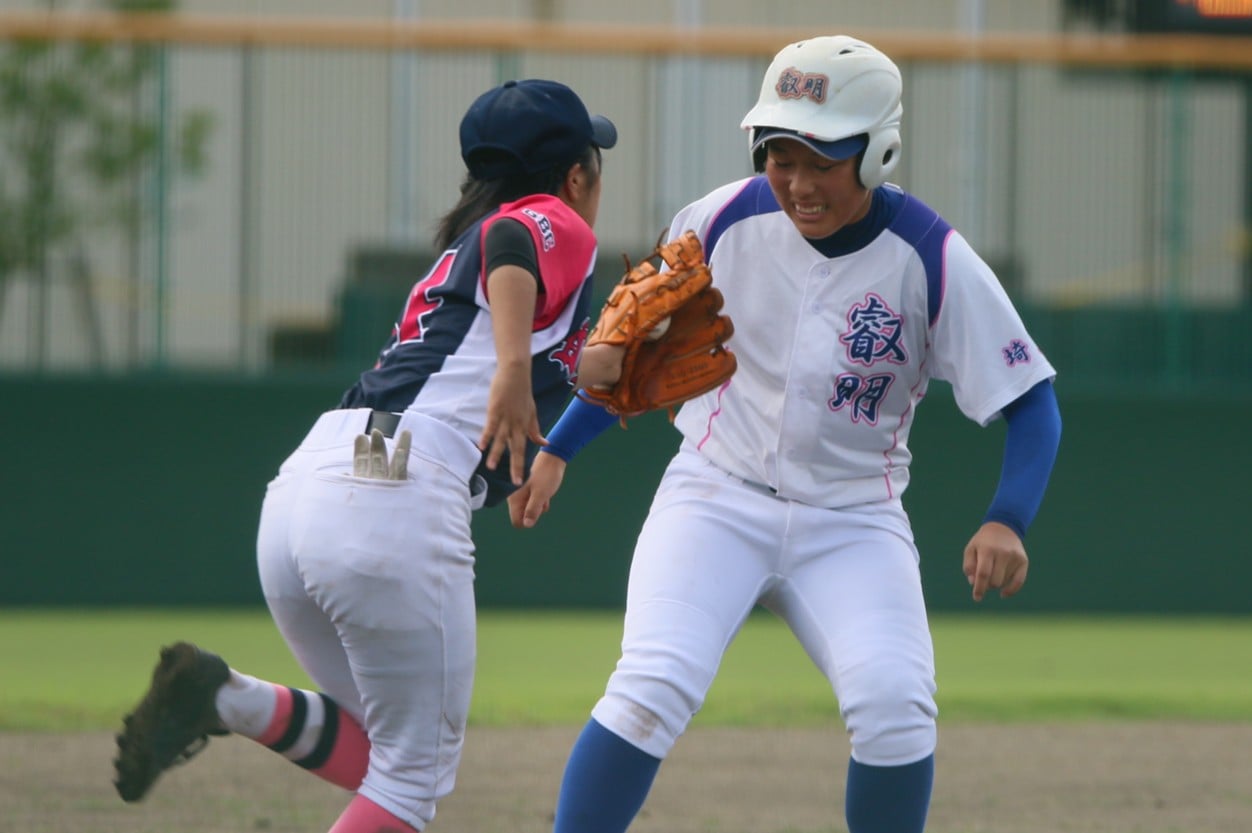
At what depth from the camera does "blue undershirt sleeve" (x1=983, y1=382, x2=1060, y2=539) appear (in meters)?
A: 3.62

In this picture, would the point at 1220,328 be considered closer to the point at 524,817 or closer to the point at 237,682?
the point at 524,817

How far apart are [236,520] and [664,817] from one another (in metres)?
5.68

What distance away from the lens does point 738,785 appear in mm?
5375

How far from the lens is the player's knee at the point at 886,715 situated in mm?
3436

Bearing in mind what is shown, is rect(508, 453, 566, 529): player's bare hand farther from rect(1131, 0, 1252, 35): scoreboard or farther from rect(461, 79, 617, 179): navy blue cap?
rect(1131, 0, 1252, 35): scoreboard

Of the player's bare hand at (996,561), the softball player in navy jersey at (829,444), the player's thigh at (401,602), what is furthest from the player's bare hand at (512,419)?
the player's bare hand at (996,561)

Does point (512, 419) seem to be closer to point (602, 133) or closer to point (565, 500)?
point (602, 133)

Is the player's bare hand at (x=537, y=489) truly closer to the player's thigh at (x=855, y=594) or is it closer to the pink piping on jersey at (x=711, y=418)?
the pink piping on jersey at (x=711, y=418)

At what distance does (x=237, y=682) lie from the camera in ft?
12.5

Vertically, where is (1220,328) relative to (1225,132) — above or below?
below

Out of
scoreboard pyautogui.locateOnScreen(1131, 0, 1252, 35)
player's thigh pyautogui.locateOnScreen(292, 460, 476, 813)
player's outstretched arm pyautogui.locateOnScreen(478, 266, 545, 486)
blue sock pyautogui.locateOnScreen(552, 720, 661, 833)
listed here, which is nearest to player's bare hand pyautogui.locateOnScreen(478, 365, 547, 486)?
player's outstretched arm pyautogui.locateOnScreen(478, 266, 545, 486)

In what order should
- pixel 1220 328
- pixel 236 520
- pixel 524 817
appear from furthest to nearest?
pixel 1220 328 → pixel 236 520 → pixel 524 817

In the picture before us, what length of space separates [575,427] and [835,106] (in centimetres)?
99

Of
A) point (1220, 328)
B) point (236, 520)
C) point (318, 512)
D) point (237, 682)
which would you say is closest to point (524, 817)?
point (237, 682)
